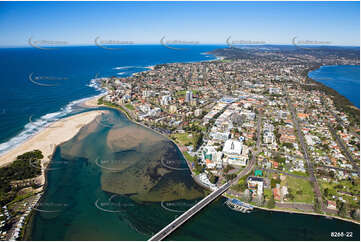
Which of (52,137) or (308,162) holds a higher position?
(52,137)

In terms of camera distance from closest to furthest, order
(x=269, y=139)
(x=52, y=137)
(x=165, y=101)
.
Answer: (x=269, y=139)
(x=52, y=137)
(x=165, y=101)

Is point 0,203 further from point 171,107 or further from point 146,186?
point 171,107

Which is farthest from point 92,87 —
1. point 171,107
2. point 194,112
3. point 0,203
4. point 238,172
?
point 238,172

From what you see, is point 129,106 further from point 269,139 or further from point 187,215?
point 187,215

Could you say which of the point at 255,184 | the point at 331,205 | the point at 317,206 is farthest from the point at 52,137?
the point at 331,205

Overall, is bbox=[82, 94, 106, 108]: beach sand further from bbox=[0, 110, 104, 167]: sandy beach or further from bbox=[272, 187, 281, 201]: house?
bbox=[272, 187, 281, 201]: house

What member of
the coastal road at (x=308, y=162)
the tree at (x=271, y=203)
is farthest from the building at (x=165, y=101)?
the tree at (x=271, y=203)

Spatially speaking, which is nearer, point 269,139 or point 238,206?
point 238,206
